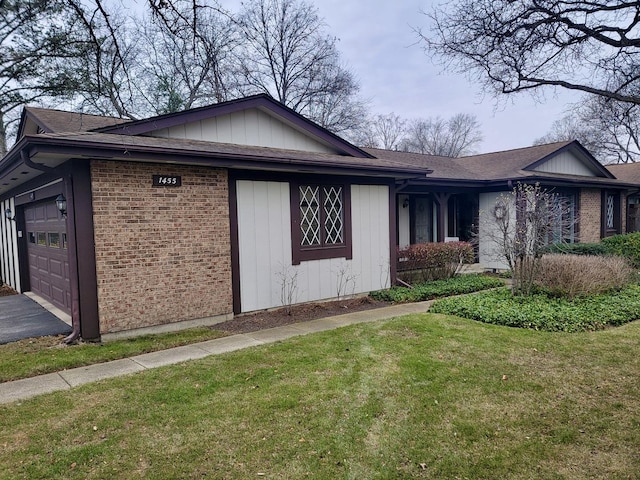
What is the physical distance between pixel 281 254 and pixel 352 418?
4.63 meters

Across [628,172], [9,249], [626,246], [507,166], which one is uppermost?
[628,172]

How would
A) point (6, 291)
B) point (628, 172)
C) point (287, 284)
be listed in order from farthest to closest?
point (628, 172) < point (6, 291) < point (287, 284)

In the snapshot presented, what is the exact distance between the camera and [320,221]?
8.63 m

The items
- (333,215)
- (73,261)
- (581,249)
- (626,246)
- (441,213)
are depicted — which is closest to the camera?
(73,261)

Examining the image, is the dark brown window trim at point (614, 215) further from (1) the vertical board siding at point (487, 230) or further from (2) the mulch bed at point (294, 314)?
(2) the mulch bed at point (294, 314)

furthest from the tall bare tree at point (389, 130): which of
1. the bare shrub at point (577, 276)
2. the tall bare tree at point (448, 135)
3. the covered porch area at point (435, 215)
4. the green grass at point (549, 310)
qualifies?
the green grass at point (549, 310)

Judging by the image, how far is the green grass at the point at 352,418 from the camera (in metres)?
2.99

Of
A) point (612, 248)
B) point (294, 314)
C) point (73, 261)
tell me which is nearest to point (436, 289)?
point (294, 314)

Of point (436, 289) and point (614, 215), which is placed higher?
point (614, 215)

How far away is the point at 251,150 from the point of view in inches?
303

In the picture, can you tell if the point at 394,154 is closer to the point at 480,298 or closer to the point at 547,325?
the point at 480,298

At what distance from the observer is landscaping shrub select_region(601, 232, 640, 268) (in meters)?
12.6

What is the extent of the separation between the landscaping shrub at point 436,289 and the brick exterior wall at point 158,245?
349cm

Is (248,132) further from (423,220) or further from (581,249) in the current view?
(581,249)
